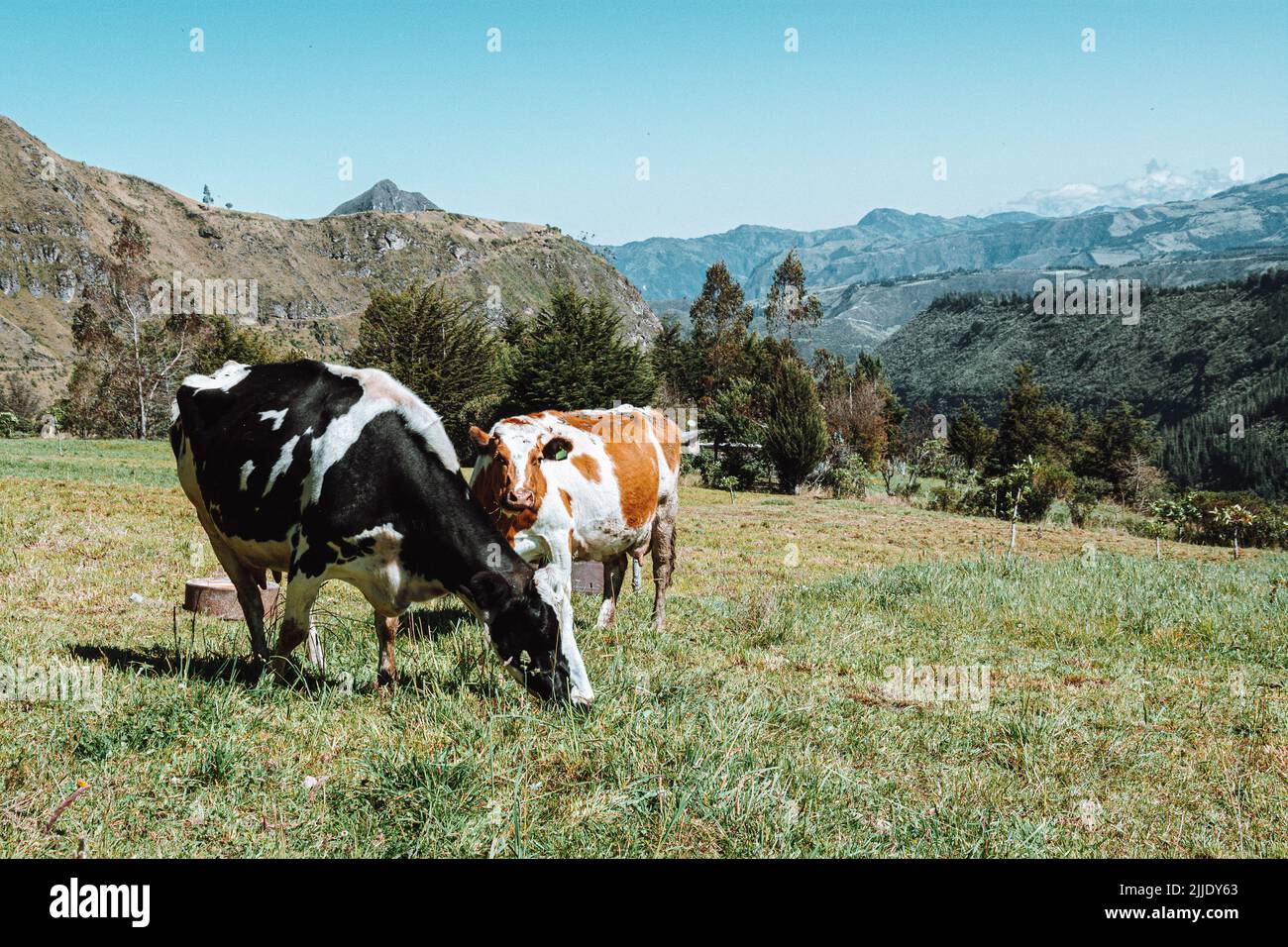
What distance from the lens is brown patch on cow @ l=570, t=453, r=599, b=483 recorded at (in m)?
7.55

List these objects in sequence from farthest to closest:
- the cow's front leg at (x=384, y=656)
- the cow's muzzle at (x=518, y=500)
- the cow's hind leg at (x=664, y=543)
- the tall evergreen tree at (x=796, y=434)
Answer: the tall evergreen tree at (x=796, y=434)
the cow's hind leg at (x=664, y=543)
the cow's muzzle at (x=518, y=500)
the cow's front leg at (x=384, y=656)

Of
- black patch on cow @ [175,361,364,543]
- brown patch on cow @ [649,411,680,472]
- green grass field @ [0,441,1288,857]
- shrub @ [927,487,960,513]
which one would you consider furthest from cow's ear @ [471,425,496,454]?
shrub @ [927,487,960,513]

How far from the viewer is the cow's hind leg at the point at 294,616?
495 cm

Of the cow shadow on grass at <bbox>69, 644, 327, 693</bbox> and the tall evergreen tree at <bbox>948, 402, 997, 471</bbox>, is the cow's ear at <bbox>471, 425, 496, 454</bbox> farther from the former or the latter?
the tall evergreen tree at <bbox>948, 402, 997, 471</bbox>

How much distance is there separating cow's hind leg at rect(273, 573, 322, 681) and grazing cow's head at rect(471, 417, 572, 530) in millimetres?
1778

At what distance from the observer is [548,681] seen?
187 inches

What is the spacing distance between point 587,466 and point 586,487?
0.25 metres

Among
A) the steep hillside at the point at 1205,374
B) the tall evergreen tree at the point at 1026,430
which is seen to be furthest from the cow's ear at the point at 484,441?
the steep hillside at the point at 1205,374

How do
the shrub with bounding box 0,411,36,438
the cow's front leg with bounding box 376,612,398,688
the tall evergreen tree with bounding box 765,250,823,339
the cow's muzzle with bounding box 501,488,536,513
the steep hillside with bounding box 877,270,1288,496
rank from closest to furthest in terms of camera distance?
the cow's front leg with bounding box 376,612,398,688 → the cow's muzzle with bounding box 501,488,536,513 → the shrub with bounding box 0,411,36,438 → the tall evergreen tree with bounding box 765,250,823,339 → the steep hillside with bounding box 877,270,1288,496

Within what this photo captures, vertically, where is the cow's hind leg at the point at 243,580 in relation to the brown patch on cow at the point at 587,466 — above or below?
below

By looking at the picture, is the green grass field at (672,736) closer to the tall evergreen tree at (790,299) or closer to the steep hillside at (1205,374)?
the tall evergreen tree at (790,299)

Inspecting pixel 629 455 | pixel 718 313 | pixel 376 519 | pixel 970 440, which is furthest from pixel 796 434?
pixel 718 313
